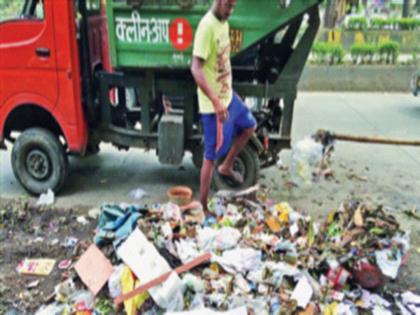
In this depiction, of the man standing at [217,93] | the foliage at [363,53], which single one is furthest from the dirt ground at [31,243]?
the foliage at [363,53]

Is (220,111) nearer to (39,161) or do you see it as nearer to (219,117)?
(219,117)

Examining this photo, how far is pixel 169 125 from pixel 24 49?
1.55m

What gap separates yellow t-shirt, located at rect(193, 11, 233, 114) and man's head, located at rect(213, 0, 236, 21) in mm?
39

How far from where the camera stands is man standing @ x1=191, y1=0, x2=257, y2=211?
365 cm

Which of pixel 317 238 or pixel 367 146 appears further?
pixel 367 146

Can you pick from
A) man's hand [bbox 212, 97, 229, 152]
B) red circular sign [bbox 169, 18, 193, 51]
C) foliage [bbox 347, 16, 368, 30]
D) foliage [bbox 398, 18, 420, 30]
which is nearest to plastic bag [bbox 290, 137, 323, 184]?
man's hand [bbox 212, 97, 229, 152]

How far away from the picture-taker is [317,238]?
358cm

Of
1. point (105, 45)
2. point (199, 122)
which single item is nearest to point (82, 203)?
point (199, 122)

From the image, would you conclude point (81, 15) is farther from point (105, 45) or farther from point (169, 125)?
point (169, 125)

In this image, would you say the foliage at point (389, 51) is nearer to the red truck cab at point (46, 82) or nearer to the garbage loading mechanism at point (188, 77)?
the garbage loading mechanism at point (188, 77)

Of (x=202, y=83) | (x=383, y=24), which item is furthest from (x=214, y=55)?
(x=383, y=24)

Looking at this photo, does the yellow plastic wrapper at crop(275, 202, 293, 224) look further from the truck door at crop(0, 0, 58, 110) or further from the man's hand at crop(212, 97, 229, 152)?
the truck door at crop(0, 0, 58, 110)

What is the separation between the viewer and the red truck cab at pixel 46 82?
14.6 feet

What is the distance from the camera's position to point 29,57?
456cm
